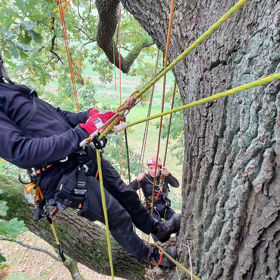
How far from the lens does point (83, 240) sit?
1.61 metres

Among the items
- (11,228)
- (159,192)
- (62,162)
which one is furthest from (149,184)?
(11,228)

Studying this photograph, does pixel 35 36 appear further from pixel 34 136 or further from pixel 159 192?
pixel 159 192

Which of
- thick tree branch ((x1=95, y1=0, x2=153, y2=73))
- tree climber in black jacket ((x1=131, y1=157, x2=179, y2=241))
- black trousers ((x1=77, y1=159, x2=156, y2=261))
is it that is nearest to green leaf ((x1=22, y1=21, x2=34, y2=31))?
thick tree branch ((x1=95, y1=0, x2=153, y2=73))

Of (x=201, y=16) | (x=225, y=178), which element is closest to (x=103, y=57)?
(x=201, y=16)

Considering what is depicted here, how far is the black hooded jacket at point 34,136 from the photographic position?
1.13 metres

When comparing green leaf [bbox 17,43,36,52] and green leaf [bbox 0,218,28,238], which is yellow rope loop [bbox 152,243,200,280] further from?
green leaf [bbox 17,43,36,52]

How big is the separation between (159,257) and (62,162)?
808mm

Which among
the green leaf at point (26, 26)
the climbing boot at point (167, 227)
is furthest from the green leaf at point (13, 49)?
the climbing boot at point (167, 227)

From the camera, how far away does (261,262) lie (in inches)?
32.0

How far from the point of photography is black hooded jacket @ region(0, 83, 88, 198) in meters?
1.13

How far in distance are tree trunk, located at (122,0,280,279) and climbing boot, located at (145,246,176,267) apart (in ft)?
0.86

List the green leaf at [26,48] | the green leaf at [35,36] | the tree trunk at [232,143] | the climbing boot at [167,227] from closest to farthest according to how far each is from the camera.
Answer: the tree trunk at [232,143] < the climbing boot at [167,227] < the green leaf at [26,48] < the green leaf at [35,36]

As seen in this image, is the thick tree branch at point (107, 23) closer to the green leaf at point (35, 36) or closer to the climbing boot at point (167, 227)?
the green leaf at point (35, 36)

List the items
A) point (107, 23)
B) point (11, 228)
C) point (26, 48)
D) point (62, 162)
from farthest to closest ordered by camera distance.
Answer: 1. point (107, 23)
2. point (26, 48)
3. point (62, 162)
4. point (11, 228)
